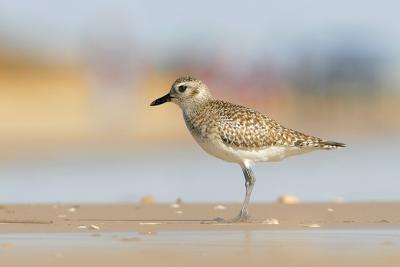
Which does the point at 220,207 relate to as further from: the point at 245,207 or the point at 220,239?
the point at 220,239

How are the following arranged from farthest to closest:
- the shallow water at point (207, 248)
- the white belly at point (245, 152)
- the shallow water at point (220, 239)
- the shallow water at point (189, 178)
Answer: the shallow water at point (189, 178) < the white belly at point (245, 152) < the shallow water at point (220, 239) < the shallow water at point (207, 248)

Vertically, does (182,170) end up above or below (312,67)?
below

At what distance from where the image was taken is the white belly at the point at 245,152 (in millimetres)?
13438

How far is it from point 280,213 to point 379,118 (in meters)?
36.1

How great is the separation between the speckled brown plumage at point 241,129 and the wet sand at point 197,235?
0.72m

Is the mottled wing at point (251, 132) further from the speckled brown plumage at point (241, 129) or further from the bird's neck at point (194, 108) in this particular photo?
the bird's neck at point (194, 108)

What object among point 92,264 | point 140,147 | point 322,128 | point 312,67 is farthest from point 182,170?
point 312,67

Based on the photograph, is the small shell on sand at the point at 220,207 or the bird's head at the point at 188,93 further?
the small shell on sand at the point at 220,207

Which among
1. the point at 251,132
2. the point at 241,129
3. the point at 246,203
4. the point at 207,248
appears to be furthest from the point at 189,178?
the point at 207,248

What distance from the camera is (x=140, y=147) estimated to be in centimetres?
3192

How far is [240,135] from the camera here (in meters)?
13.5

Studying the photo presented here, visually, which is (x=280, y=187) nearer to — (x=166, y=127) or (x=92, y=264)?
(x=92, y=264)

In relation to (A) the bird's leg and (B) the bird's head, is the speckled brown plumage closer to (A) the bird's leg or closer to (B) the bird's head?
(B) the bird's head

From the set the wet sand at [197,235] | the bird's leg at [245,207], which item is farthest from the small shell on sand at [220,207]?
the bird's leg at [245,207]
